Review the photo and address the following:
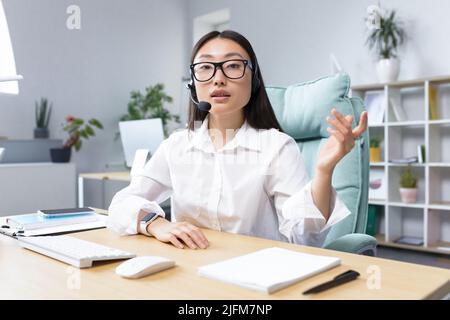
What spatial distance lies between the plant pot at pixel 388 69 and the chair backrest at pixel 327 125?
6.42 ft

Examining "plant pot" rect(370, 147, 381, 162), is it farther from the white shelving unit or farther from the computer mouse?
the computer mouse

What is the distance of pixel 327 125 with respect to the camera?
4.61 ft

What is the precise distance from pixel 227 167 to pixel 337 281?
607mm

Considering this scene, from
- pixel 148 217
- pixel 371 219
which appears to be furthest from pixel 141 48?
pixel 148 217

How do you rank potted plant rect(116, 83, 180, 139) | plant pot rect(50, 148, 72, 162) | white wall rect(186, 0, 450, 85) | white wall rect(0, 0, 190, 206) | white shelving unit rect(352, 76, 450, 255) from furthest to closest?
potted plant rect(116, 83, 180, 139) < white wall rect(0, 0, 190, 206) < plant pot rect(50, 148, 72, 162) < white wall rect(186, 0, 450, 85) < white shelving unit rect(352, 76, 450, 255)

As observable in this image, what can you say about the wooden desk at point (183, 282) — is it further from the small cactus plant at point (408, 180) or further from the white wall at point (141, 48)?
the small cactus plant at point (408, 180)

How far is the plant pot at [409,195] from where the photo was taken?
Answer: 311 cm

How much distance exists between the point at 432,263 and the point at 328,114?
6.30 feet

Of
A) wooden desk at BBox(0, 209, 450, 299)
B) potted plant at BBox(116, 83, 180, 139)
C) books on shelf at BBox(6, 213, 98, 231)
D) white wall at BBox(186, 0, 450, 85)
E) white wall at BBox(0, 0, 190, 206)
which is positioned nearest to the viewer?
wooden desk at BBox(0, 209, 450, 299)

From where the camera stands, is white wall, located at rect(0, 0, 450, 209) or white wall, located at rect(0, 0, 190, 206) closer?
white wall, located at rect(0, 0, 450, 209)

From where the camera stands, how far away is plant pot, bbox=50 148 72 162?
136 inches

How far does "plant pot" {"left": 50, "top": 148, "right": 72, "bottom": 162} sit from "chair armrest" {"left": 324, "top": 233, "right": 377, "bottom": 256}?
287cm

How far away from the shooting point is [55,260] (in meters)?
0.82

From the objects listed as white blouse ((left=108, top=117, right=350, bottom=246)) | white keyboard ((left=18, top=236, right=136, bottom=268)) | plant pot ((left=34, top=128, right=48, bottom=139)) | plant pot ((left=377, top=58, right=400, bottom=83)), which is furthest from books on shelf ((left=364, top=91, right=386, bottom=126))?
white keyboard ((left=18, top=236, right=136, bottom=268))
